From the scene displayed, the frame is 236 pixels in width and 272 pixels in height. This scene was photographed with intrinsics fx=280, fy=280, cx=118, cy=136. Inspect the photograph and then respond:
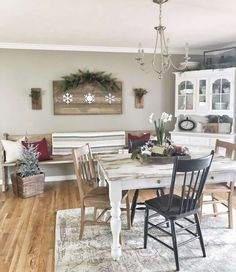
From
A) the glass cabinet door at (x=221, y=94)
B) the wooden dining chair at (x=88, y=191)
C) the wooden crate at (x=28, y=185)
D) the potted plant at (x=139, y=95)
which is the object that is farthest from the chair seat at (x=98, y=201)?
the glass cabinet door at (x=221, y=94)

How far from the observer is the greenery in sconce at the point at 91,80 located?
4.86m

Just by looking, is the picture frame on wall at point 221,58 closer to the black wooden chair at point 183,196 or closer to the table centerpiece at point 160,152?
the table centerpiece at point 160,152

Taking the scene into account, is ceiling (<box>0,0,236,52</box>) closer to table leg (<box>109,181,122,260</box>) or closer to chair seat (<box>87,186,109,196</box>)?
table leg (<box>109,181,122,260</box>)

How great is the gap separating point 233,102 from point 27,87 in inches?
136

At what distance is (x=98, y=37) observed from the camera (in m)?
4.24

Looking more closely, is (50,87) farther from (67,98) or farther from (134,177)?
(134,177)

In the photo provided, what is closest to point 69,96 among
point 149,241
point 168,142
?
point 168,142

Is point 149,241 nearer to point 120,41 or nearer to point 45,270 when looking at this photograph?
point 45,270

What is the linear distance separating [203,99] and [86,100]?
6.78ft

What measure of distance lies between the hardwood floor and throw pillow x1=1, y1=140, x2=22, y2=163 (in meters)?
0.55

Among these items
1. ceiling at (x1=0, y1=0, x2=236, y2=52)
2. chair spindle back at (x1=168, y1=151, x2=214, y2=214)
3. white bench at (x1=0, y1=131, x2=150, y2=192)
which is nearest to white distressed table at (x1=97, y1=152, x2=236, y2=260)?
chair spindle back at (x1=168, y1=151, x2=214, y2=214)

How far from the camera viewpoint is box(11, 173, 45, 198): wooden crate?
4188 millimetres

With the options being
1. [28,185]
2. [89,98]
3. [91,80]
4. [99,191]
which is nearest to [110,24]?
[91,80]

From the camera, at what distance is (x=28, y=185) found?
422 cm
